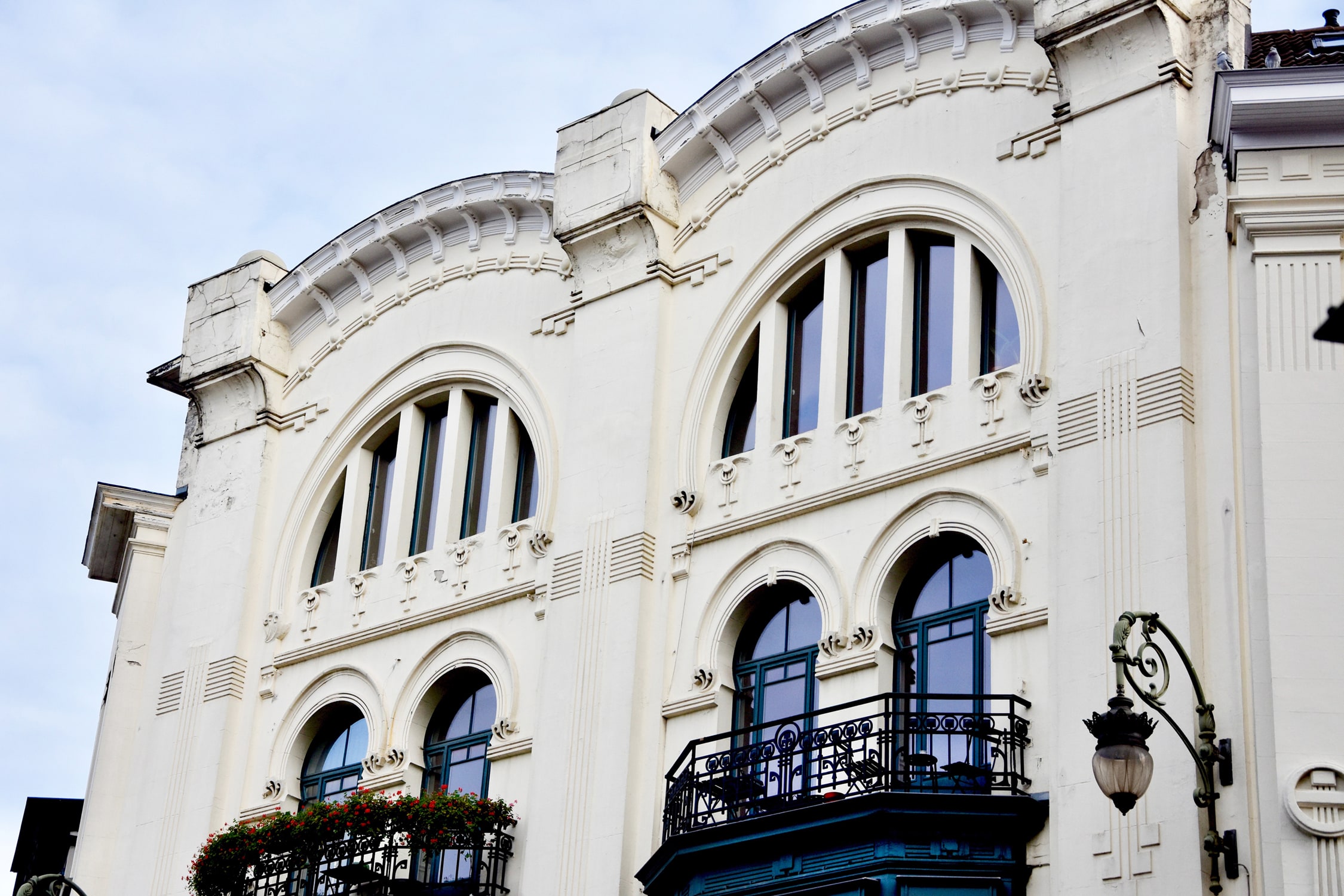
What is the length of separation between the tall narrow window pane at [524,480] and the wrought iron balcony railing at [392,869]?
4.23 meters

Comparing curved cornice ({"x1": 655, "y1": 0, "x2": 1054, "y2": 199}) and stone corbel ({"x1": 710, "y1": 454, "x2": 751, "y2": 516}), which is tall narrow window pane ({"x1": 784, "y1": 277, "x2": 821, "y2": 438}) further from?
curved cornice ({"x1": 655, "y1": 0, "x2": 1054, "y2": 199})

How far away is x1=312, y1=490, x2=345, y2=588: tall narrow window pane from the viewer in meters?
27.0

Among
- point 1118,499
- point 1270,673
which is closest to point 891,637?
point 1118,499

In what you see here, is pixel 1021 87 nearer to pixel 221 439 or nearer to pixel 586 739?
pixel 586 739

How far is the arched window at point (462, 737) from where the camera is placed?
23.8 meters

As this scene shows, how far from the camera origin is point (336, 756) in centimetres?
2544

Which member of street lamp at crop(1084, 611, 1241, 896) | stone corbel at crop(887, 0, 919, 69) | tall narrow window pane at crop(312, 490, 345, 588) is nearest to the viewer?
street lamp at crop(1084, 611, 1241, 896)

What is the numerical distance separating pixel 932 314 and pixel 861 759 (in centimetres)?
515

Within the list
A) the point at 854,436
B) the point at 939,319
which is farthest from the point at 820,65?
the point at 854,436

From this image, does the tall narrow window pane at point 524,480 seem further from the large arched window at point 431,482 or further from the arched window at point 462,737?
→ the arched window at point 462,737

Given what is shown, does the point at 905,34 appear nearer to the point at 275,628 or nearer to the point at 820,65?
the point at 820,65

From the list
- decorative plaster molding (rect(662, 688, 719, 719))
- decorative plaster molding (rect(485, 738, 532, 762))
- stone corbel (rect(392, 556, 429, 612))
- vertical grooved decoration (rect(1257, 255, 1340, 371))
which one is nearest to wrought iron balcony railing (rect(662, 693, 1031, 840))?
decorative plaster molding (rect(662, 688, 719, 719))

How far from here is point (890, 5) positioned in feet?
74.0

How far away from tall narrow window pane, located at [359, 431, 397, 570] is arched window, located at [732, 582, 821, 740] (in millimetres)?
6205
